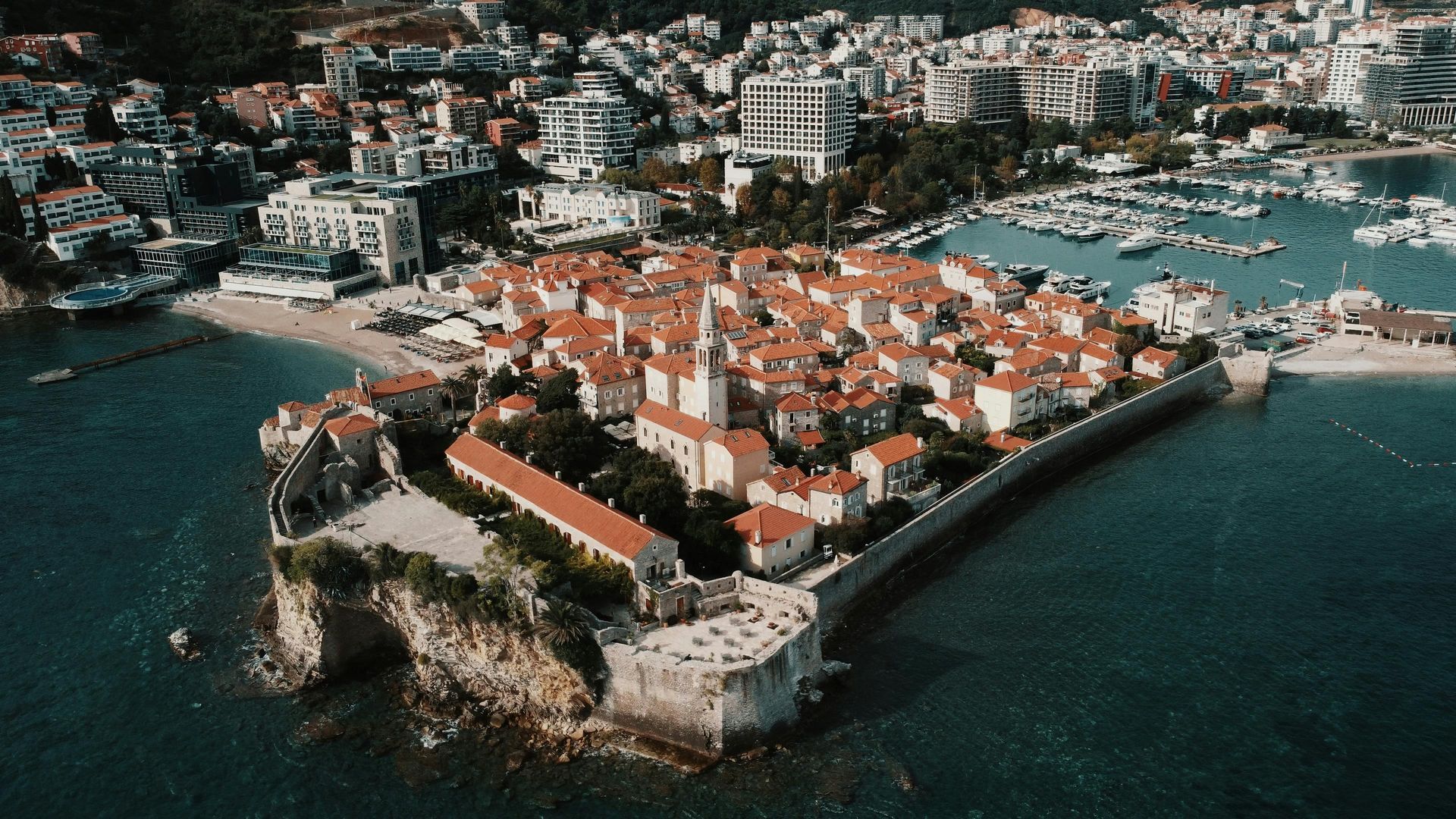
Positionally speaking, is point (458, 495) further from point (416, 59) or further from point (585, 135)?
point (416, 59)

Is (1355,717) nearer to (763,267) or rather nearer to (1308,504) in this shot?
(1308,504)

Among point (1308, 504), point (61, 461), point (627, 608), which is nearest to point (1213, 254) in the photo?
point (1308, 504)

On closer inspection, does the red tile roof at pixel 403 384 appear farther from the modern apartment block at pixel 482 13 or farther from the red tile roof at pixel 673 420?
the modern apartment block at pixel 482 13

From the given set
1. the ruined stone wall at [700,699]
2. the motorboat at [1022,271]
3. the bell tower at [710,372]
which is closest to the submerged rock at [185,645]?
the ruined stone wall at [700,699]

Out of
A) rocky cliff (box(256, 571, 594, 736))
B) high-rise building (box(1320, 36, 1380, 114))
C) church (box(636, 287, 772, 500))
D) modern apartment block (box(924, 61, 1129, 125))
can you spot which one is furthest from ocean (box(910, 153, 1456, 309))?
rocky cliff (box(256, 571, 594, 736))

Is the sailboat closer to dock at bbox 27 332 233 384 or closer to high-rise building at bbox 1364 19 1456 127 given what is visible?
high-rise building at bbox 1364 19 1456 127

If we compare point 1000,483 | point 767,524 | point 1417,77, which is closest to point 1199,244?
point 1000,483

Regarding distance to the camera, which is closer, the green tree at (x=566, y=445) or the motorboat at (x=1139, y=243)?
the green tree at (x=566, y=445)
